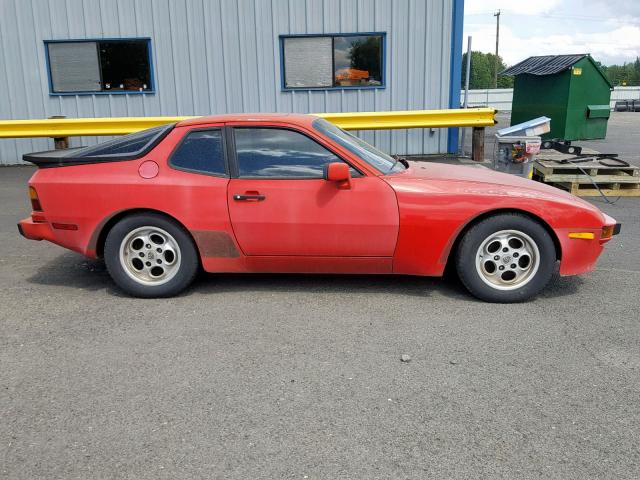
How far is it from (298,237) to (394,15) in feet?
27.9

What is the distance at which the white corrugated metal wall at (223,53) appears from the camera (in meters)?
11.7

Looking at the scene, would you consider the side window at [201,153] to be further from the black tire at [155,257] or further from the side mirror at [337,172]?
the side mirror at [337,172]

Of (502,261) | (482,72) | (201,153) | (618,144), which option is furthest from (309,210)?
(482,72)

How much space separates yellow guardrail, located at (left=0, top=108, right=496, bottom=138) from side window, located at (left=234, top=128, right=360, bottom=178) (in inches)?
248

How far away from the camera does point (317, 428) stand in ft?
9.42

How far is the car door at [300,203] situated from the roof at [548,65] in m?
11.3

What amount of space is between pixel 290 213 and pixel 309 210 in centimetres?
15

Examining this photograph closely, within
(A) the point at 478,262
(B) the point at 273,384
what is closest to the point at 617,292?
(A) the point at 478,262

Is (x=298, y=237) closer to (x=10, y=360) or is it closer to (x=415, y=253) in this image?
(x=415, y=253)

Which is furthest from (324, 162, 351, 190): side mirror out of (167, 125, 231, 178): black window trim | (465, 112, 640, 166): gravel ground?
(465, 112, 640, 166): gravel ground

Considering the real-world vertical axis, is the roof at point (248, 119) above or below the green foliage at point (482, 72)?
below

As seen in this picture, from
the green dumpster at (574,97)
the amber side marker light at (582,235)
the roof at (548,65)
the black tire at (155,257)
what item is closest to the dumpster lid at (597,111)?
the green dumpster at (574,97)

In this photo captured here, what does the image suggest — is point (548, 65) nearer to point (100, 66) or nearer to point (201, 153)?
point (100, 66)

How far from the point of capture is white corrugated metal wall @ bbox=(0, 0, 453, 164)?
38.3 feet
